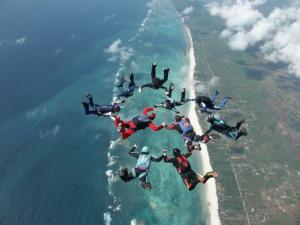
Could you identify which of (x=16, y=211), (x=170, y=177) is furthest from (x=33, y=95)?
(x=170, y=177)

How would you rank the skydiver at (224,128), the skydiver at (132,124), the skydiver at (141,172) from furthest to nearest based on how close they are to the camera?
the skydiver at (224,128)
the skydiver at (132,124)
the skydiver at (141,172)

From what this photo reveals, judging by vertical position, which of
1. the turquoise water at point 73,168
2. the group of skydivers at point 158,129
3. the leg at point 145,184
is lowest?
the turquoise water at point 73,168

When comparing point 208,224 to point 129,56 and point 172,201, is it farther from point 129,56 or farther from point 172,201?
point 129,56

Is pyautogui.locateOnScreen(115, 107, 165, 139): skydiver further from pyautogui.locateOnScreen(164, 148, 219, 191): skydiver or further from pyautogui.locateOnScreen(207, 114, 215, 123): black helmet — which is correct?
pyautogui.locateOnScreen(207, 114, 215, 123): black helmet

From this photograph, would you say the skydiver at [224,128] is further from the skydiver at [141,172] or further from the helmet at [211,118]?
the skydiver at [141,172]

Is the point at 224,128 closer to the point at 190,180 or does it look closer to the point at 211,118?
the point at 211,118

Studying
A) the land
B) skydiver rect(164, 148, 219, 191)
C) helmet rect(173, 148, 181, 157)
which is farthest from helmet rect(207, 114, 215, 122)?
the land

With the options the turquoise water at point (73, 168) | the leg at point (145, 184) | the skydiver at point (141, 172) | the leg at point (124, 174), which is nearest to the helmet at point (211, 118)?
the skydiver at point (141, 172)

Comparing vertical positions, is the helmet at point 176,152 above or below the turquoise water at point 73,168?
above

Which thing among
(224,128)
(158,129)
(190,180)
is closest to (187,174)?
(190,180)

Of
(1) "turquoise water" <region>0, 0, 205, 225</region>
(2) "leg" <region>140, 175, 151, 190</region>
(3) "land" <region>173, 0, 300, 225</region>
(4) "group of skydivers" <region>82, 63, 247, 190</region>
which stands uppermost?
(4) "group of skydivers" <region>82, 63, 247, 190</region>

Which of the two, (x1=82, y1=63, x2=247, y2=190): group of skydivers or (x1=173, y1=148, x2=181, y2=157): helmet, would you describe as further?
(x1=173, y1=148, x2=181, y2=157): helmet
